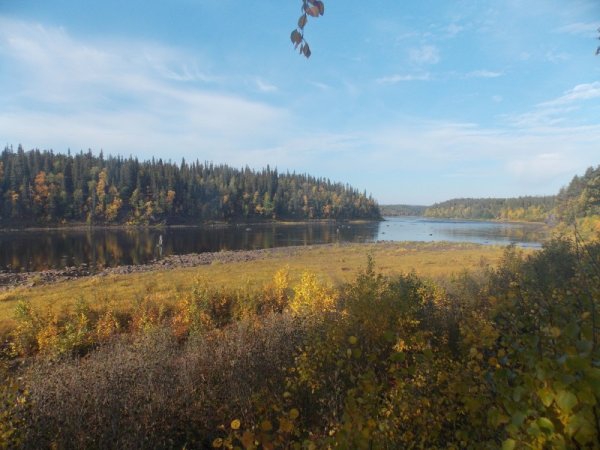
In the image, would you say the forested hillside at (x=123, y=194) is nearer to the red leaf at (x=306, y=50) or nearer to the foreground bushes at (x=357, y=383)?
the foreground bushes at (x=357, y=383)

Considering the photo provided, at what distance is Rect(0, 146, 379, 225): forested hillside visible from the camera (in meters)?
86.9

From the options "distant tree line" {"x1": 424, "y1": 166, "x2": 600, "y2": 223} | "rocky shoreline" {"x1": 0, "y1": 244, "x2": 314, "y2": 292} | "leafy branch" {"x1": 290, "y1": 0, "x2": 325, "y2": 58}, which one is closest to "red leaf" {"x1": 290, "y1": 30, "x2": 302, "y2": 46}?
"leafy branch" {"x1": 290, "y1": 0, "x2": 325, "y2": 58}

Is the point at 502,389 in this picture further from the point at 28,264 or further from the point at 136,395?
the point at 28,264

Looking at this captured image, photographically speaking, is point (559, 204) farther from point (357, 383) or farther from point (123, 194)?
point (123, 194)

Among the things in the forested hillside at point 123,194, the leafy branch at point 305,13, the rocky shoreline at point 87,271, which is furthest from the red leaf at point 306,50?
the forested hillside at point 123,194

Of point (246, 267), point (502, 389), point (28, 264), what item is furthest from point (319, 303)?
point (28, 264)

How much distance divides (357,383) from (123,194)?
107683mm

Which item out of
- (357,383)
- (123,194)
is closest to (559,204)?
(357,383)

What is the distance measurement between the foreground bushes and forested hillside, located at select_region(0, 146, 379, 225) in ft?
301

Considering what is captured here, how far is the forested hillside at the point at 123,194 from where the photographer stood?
86.9m

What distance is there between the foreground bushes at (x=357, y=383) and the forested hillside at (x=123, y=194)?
9171cm

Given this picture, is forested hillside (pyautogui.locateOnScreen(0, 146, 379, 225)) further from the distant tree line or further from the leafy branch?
the leafy branch

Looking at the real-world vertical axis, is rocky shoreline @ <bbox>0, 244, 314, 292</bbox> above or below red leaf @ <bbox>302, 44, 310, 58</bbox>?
below

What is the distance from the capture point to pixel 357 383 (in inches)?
178
